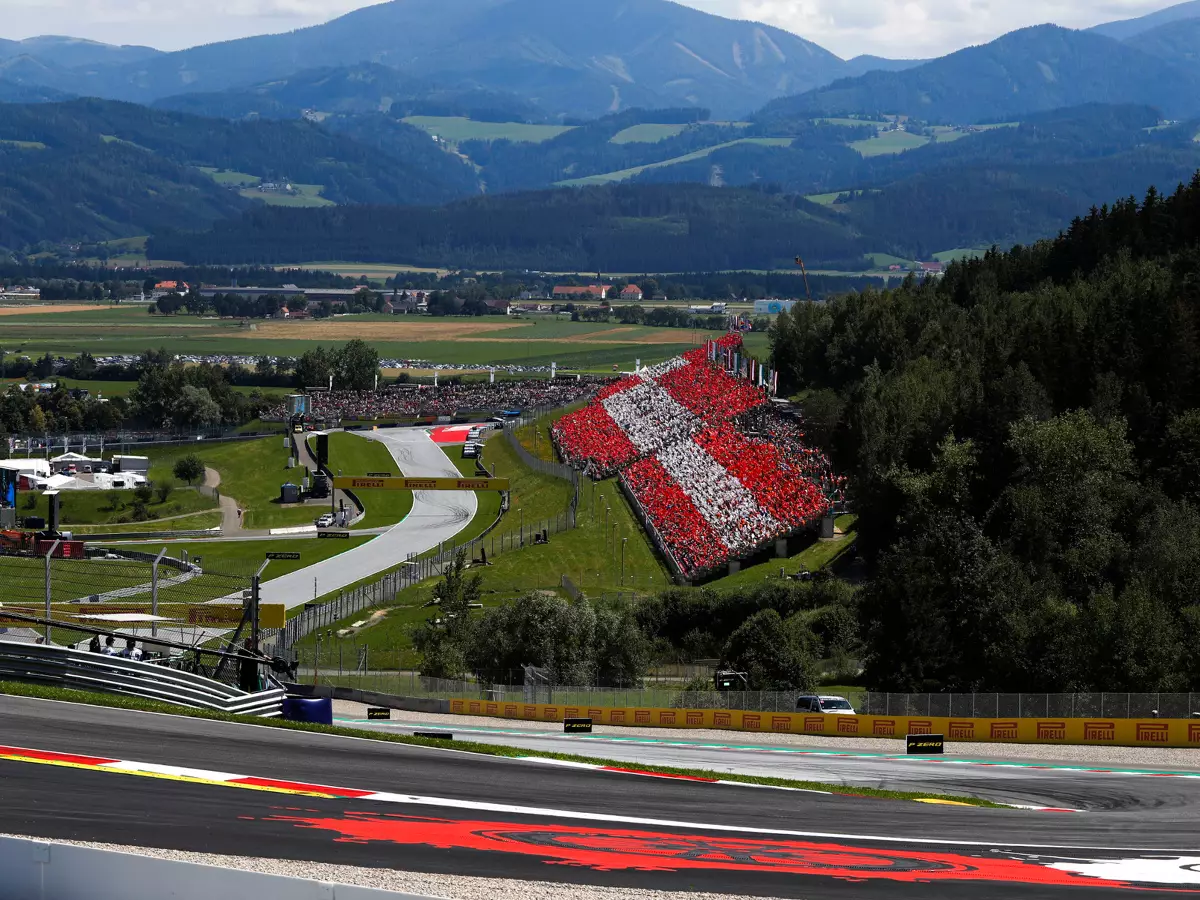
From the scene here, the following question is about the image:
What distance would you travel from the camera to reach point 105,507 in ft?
307

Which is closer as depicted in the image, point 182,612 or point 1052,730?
point 1052,730

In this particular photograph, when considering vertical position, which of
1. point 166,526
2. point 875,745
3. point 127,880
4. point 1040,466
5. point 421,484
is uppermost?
point 127,880

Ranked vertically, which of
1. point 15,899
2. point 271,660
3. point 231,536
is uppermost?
point 15,899

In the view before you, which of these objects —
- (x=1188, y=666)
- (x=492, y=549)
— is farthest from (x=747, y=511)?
(x=1188, y=666)

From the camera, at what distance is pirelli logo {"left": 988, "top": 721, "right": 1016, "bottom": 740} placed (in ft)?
134

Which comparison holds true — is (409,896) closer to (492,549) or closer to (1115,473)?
(1115,473)

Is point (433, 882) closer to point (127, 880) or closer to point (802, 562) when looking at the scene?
point (127, 880)

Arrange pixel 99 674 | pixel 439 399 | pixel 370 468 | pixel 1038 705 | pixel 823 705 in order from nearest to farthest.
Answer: pixel 99 674 → pixel 1038 705 → pixel 823 705 → pixel 370 468 → pixel 439 399

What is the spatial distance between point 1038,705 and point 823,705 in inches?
214

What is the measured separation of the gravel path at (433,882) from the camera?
1750cm

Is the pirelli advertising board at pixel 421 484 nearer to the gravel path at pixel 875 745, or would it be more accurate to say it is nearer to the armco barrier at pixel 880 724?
the armco barrier at pixel 880 724

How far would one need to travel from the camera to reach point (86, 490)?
96.1 metres

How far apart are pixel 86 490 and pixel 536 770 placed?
74.7 meters

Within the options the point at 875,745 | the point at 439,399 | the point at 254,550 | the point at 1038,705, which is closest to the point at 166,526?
the point at 254,550
